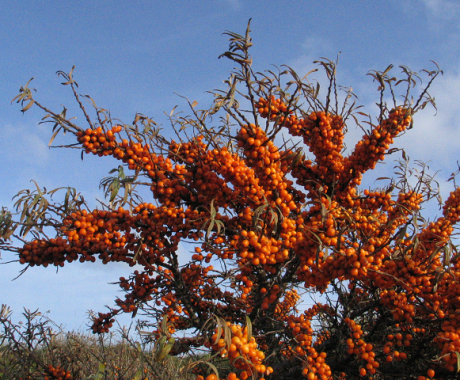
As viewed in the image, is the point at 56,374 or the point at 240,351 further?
the point at 56,374

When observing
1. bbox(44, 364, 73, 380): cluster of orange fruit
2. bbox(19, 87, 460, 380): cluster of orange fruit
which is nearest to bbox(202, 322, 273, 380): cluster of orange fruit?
bbox(19, 87, 460, 380): cluster of orange fruit

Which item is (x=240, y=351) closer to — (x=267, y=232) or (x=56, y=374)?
(x=267, y=232)

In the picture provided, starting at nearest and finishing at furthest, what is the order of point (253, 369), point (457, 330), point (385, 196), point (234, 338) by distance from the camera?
1. point (234, 338)
2. point (253, 369)
3. point (457, 330)
4. point (385, 196)

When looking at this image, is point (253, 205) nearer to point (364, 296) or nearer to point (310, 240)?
point (310, 240)

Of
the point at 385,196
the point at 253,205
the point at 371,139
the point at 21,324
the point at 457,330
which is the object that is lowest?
the point at 21,324

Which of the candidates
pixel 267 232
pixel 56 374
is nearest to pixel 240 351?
pixel 267 232

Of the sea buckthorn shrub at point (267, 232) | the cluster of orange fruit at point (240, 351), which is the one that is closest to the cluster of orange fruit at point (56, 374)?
the sea buckthorn shrub at point (267, 232)

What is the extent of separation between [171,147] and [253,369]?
1989 mm

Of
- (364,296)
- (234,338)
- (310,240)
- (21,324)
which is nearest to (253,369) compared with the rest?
(234,338)

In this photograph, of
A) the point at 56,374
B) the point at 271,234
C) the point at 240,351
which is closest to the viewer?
the point at 240,351

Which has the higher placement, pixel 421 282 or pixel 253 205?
pixel 253 205

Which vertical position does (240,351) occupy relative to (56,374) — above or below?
above

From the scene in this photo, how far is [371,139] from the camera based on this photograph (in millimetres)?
2930

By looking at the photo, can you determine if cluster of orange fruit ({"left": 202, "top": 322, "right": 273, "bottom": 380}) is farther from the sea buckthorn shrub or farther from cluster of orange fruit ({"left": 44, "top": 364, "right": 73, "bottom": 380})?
cluster of orange fruit ({"left": 44, "top": 364, "right": 73, "bottom": 380})
